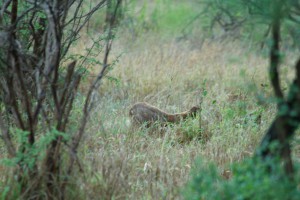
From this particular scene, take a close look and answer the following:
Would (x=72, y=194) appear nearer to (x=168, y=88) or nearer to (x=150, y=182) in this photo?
(x=150, y=182)

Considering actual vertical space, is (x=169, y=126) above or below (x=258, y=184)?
below

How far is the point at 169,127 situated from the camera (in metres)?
5.30

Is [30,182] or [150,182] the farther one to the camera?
[150,182]

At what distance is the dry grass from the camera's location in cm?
394

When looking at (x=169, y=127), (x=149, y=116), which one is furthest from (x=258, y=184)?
(x=149, y=116)

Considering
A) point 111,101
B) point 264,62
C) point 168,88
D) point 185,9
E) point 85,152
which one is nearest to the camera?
point 85,152

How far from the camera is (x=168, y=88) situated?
6785 mm

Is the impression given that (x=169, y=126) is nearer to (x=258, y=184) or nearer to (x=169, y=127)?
(x=169, y=127)

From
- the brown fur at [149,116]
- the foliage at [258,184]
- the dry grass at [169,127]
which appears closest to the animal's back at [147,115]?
the brown fur at [149,116]

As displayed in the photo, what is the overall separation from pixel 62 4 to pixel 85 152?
112cm

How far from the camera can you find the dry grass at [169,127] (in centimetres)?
394

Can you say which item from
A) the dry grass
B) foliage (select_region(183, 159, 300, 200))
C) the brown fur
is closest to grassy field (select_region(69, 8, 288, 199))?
the dry grass

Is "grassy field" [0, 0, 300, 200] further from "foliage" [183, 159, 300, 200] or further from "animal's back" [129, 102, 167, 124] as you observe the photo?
"foliage" [183, 159, 300, 200]

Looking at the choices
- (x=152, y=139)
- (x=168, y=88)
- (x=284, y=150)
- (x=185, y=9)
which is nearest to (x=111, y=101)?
(x=168, y=88)
